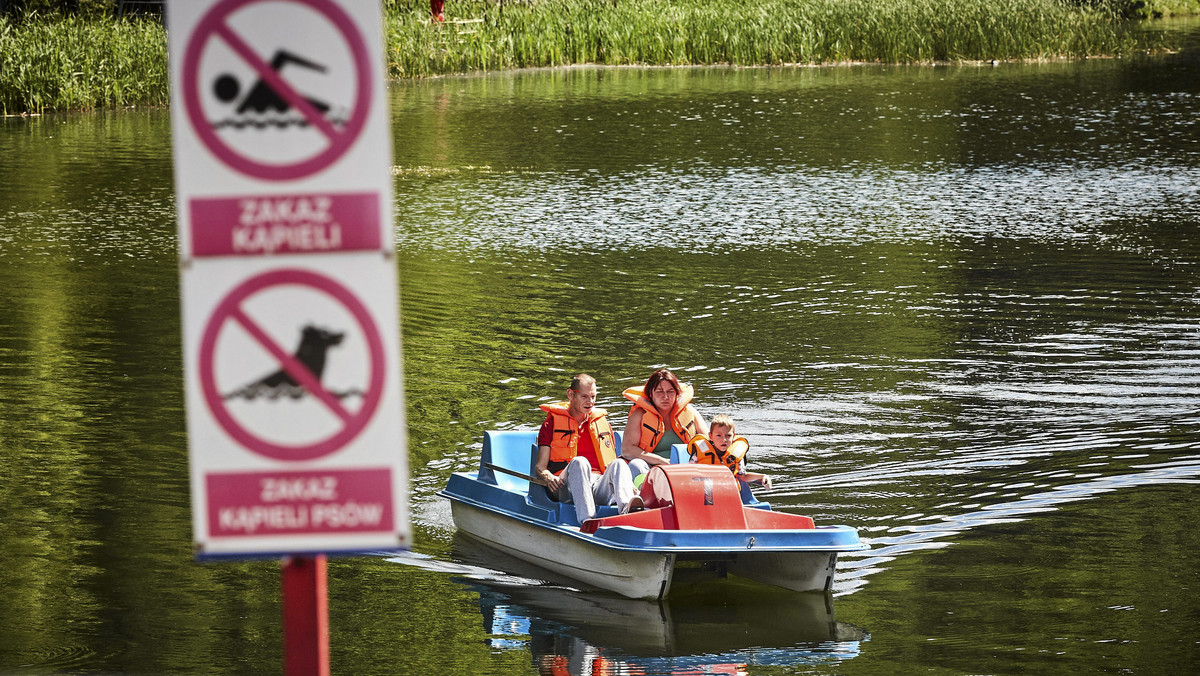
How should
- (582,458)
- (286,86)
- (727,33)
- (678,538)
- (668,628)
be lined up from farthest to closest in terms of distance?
(727,33)
(582,458)
(668,628)
(678,538)
(286,86)

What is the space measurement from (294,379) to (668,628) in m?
5.55

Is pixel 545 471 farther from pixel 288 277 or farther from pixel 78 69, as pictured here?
pixel 78 69

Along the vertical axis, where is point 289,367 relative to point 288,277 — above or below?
below

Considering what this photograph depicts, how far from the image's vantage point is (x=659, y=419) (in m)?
9.05

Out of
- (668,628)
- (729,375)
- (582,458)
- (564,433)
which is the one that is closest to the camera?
(668,628)

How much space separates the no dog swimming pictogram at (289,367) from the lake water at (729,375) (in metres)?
4.92

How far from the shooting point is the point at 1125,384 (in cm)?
1188

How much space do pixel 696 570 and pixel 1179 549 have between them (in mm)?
2768

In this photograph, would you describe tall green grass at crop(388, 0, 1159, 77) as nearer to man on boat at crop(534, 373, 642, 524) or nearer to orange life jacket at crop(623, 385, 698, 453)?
orange life jacket at crop(623, 385, 698, 453)

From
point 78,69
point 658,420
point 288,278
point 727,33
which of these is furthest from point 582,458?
point 727,33

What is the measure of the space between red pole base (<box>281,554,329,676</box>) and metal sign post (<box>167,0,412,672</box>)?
6 cm

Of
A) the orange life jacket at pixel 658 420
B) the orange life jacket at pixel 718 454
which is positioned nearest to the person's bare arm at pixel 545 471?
the orange life jacket at pixel 658 420

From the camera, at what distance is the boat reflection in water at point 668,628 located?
23.8 ft

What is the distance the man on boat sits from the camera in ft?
27.0
